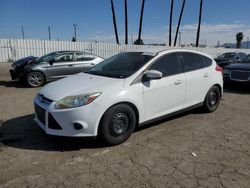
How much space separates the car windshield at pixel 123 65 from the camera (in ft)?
13.7

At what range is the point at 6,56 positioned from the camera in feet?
62.5

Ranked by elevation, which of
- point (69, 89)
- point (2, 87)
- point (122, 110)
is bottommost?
point (2, 87)

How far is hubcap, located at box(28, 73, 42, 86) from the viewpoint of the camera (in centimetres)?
924

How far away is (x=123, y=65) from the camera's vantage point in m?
4.50

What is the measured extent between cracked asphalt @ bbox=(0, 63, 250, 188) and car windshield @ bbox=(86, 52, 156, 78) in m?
1.17

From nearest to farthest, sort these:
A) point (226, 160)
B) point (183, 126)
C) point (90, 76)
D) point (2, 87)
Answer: point (226, 160) < point (90, 76) < point (183, 126) < point (2, 87)

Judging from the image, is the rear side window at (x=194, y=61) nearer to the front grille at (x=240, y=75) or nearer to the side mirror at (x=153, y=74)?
the side mirror at (x=153, y=74)

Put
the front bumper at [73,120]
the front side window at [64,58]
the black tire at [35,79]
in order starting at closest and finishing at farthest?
the front bumper at [73,120] < the black tire at [35,79] < the front side window at [64,58]

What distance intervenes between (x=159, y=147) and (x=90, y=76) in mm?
1804

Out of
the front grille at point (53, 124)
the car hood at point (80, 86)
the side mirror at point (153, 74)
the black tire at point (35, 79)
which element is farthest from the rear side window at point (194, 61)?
the black tire at point (35, 79)

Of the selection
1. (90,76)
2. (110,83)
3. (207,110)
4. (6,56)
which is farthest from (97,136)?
(6,56)

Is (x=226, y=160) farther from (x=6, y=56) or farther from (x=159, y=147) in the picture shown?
(x=6, y=56)

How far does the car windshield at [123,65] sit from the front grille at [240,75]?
17.6ft

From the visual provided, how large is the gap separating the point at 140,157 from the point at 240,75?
6.63 metres
